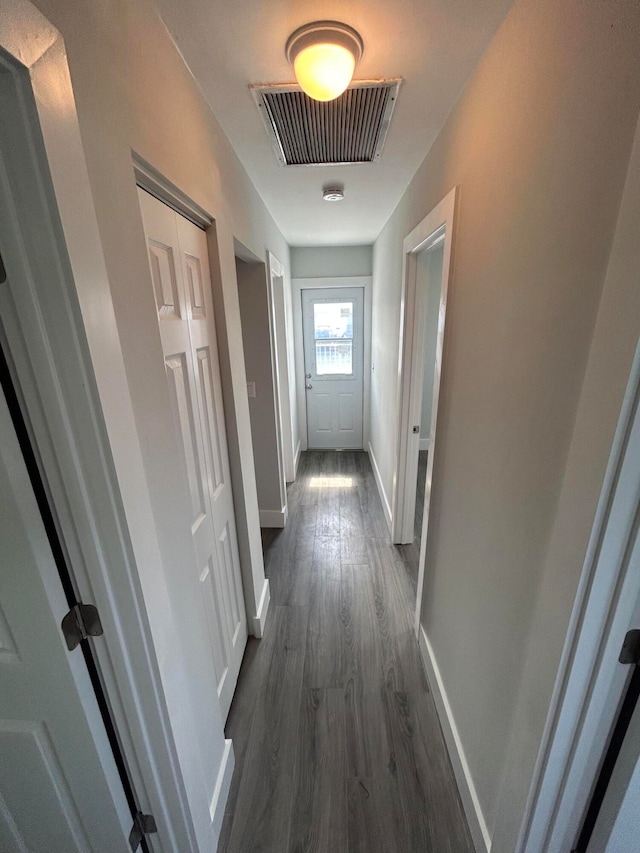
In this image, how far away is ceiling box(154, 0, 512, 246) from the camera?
85 centimetres

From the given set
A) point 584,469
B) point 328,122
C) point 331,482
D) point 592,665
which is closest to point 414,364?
point 328,122

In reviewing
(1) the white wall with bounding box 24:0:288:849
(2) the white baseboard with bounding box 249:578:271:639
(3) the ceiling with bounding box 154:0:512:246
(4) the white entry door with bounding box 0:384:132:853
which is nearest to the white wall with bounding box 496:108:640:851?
(3) the ceiling with bounding box 154:0:512:246

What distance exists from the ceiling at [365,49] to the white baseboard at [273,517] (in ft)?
7.42

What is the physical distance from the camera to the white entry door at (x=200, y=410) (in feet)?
3.28

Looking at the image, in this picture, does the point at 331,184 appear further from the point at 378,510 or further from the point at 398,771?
the point at 398,771

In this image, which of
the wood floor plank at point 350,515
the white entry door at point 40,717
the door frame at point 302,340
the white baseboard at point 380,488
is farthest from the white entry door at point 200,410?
the door frame at point 302,340

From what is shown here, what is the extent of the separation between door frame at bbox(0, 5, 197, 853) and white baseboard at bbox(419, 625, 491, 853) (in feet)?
3.45

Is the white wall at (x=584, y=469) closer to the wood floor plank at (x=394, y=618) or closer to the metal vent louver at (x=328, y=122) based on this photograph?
the wood floor plank at (x=394, y=618)

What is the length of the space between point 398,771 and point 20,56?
2099 mm

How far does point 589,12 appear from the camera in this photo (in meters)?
0.62

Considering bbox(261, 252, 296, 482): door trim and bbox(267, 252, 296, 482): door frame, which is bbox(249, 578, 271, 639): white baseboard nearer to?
bbox(267, 252, 296, 482): door frame

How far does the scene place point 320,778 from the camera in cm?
129

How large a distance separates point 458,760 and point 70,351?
1.73 metres

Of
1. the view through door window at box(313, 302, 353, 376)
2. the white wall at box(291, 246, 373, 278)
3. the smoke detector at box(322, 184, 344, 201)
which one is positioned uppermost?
the smoke detector at box(322, 184, 344, 201)
